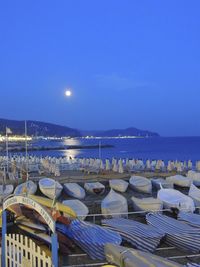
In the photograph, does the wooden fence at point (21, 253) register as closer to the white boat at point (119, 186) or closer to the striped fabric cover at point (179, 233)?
the striped fabric cover at point (179, 233)

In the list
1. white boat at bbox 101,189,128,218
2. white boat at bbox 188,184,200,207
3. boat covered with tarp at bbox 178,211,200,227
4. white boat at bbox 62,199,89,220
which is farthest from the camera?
white boat at bbox 188,184,200,207

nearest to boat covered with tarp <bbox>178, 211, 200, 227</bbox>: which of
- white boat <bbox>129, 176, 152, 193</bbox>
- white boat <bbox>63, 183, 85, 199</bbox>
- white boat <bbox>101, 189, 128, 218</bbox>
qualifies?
white boat <bbox>101, 189, 128, 218</bbox>

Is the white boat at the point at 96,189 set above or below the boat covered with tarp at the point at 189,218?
above

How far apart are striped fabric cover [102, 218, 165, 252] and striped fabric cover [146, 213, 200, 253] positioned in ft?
1.05

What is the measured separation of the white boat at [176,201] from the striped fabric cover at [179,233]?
8.20 ft

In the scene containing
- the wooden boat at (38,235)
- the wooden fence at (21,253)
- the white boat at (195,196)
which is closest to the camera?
the wooden fence at (21,253)

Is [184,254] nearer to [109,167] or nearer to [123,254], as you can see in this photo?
[123,254]

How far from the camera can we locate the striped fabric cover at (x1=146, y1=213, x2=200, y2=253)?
13172 mm

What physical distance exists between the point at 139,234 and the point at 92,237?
1.58 meters

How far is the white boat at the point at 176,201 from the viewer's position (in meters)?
17.1

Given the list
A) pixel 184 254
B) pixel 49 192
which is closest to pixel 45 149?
pixel 49 192

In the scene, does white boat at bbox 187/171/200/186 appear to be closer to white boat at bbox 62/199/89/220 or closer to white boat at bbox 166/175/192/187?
white boat at bbox 166/175/192/187

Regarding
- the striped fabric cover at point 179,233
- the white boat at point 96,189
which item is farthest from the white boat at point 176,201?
the white boat at point 96,189

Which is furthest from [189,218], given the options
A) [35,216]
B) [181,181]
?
[181,181]
